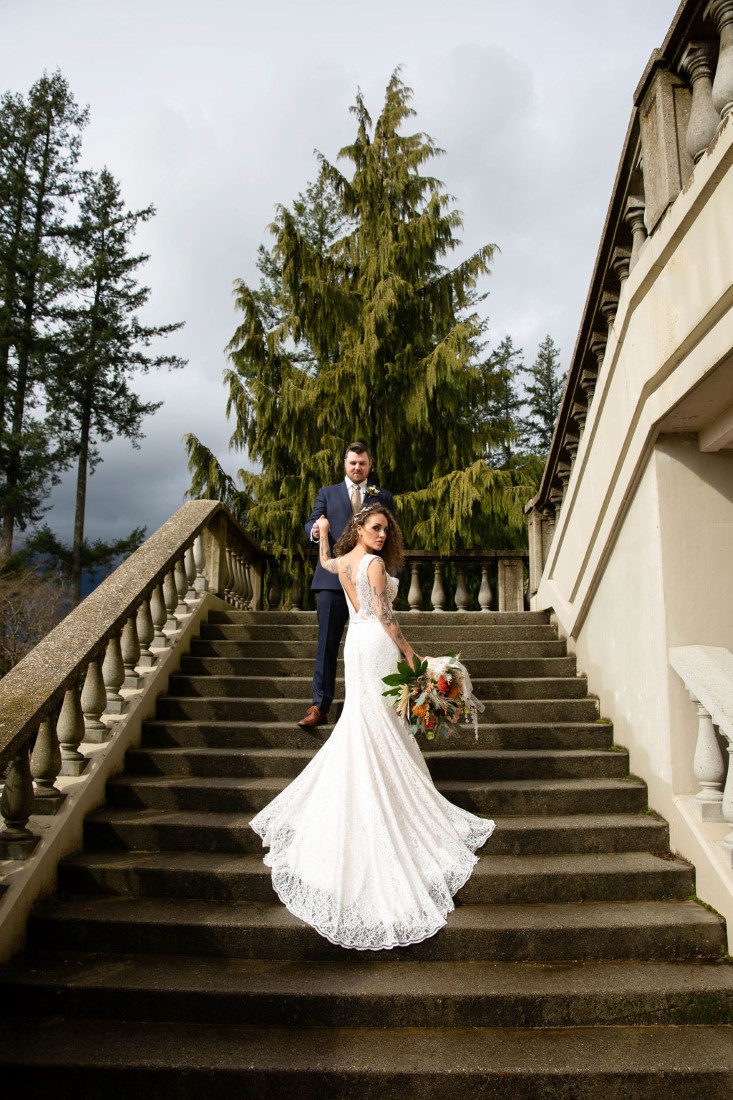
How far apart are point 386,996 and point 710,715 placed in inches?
77.9

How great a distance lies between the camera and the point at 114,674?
4.72 meters

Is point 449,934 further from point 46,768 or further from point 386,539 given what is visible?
point 46,768

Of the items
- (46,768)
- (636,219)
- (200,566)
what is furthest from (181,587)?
(636,219)

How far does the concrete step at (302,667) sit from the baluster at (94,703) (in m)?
1.28

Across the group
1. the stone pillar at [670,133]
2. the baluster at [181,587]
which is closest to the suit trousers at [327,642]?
the baluster at [181,587]

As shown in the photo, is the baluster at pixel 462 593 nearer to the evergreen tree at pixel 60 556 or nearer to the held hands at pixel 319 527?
the held hands at pixel 319 527

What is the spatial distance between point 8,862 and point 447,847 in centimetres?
209

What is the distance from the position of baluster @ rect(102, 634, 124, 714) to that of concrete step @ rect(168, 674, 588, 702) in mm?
728

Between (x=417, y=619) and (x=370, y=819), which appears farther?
(x=417, y=619)

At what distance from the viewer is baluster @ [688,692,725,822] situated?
3.67 metres

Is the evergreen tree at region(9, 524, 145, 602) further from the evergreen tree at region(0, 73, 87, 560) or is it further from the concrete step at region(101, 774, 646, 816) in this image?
the concrete step at region(101, 774, 646, 816)

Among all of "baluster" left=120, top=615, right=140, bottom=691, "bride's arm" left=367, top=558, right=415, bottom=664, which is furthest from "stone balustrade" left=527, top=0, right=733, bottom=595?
"baluster" left=120, top=615, right=140, bottom=691

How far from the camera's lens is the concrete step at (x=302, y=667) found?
5.74 metres

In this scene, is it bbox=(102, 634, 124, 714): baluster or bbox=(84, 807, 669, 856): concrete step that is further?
bbox=(102, 634, 124, 714): baluster
